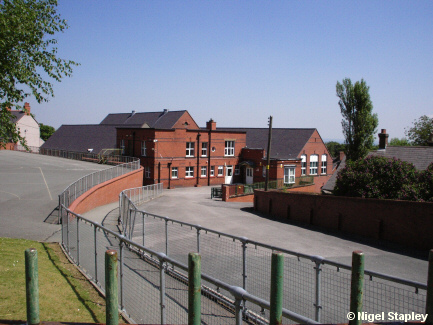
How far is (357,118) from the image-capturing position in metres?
41.1

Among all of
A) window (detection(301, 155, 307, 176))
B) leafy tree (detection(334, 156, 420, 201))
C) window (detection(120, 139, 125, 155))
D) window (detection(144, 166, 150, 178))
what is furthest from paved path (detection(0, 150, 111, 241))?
window (detection(301, 155, 307, 176))

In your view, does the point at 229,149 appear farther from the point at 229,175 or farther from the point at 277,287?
the point at 277,287

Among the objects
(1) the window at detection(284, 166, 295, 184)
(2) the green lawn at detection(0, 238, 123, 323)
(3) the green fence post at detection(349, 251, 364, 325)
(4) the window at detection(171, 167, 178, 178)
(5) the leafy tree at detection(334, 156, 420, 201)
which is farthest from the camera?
(1) the window at detection(284, 166, 295, 184)

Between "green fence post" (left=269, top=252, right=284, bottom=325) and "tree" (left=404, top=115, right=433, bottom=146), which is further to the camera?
"tree" (left=404, top=115, right=433, bottom=146)

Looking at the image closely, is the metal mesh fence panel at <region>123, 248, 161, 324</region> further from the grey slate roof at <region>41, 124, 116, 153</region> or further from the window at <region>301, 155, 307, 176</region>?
the grey slate roof at <region>41, 124, 116, 153</region>

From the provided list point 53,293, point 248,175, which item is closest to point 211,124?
point 248,175

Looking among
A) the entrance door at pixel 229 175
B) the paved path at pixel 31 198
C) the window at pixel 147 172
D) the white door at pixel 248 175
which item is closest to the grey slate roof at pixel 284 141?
the white door at pixel 248 175

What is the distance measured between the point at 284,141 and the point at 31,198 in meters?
37.8

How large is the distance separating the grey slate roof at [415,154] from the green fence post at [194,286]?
105 ft

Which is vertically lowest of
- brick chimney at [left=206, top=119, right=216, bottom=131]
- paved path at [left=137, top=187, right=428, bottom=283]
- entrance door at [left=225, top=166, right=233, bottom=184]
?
paved path at [left=137, top=187, right=428, bottom=283]

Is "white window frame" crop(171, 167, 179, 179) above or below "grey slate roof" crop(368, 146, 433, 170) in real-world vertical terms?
below

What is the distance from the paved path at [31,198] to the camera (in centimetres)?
1439

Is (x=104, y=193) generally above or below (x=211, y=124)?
below

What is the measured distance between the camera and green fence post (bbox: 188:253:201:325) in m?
3.27
